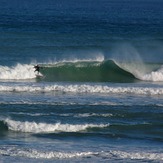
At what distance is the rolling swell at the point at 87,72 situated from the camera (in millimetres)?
41812

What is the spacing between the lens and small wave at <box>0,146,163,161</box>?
24688 millimetres

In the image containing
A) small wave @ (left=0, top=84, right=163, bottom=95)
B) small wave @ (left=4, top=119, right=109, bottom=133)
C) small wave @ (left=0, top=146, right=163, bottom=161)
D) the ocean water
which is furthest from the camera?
small wave @ (left=0, top=84, right=163, bottom=95)

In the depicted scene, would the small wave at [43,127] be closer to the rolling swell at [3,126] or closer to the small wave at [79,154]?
the rolling swell at [3,126]

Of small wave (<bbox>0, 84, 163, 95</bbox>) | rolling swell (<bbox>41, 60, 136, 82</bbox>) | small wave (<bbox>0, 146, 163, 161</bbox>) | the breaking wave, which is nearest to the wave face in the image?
small wave (<bbox>0, 146, 163, 161</bbox>)

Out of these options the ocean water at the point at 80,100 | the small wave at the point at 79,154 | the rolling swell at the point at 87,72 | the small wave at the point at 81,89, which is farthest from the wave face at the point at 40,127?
the rolling swell at the point at 87,72

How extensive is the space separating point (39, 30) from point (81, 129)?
44145mm

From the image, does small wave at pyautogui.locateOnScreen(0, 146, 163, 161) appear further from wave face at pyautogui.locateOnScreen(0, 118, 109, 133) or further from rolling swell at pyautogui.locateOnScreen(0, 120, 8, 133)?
rolling swell at pyautogui.locateOnScreen(0, 120, 8, 133)

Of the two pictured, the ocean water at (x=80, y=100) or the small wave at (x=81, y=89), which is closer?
the ocean water at (x=80, y=100)

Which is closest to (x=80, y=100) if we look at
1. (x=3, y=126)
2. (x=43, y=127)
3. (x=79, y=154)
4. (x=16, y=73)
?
(x=43, y=127)

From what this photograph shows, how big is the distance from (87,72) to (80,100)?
9.83 m

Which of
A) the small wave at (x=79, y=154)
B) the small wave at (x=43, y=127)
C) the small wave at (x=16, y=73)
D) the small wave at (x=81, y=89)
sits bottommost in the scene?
the small wave at (x=79, y=154)

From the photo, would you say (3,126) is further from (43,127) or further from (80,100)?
(80,100)

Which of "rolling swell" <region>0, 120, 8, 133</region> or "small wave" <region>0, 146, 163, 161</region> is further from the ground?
"rolling swell" <region>0, 120, 8, 133</region>

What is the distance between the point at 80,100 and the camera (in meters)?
33.9
